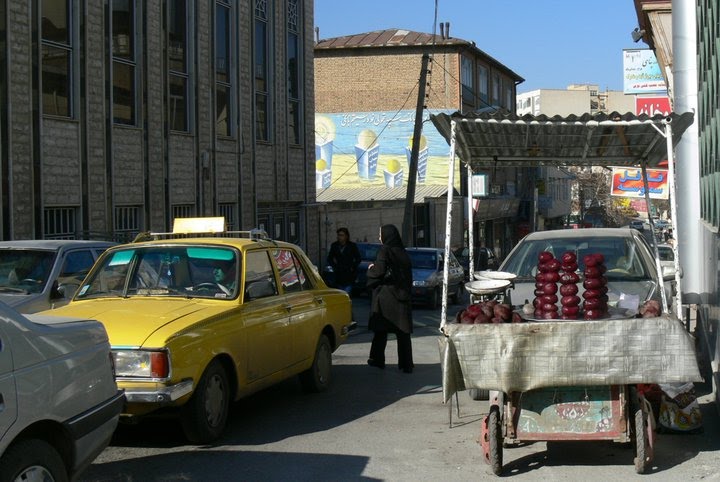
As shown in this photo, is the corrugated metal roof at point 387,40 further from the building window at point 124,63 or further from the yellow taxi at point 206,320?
the yellow taxi at point 206,320

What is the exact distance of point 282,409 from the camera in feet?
29.7

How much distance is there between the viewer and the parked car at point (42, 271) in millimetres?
9430

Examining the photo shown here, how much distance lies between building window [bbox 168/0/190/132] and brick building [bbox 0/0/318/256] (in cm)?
3

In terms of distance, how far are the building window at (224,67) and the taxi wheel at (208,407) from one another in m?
16.8

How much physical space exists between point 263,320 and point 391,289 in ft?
9.53

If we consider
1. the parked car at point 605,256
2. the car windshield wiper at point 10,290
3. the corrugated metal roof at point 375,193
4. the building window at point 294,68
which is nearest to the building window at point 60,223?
the car windshield wiper at point 10,290

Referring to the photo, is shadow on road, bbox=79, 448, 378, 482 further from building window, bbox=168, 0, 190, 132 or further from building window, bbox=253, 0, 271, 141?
building window, bbox=253, 0, 271, 141

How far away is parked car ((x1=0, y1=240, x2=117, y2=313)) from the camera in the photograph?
9.43 metres

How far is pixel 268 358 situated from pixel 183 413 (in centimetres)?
137

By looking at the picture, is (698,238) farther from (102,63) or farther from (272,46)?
(272,46)

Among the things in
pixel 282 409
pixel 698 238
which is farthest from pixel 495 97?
pixel 282 409

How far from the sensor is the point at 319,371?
9.79m

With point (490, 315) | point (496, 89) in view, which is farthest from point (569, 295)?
point (496, 89)

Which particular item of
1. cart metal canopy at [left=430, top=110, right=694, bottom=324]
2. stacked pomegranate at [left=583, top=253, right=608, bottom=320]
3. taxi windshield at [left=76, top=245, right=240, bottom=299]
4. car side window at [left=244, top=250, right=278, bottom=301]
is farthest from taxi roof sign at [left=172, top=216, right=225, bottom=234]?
stacked pomegranate at [left=583, top=253, right=608, bottom=320]
